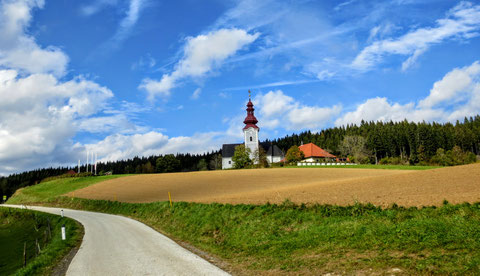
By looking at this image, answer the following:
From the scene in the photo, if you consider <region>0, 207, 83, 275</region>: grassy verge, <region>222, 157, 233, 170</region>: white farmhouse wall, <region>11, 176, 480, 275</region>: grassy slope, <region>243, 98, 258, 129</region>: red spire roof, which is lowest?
<region>0, 207, 83, 275</region>: grassy verge

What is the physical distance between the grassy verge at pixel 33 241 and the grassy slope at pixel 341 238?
6.02 m

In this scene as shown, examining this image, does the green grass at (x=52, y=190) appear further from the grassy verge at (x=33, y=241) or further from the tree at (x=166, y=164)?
the tree at (x=166, y=164)

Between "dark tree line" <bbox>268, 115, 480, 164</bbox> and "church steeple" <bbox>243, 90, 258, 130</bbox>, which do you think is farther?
"dark tree line" <bbox>268, 115, 480, 164</bbox>

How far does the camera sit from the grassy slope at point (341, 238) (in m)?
8.08

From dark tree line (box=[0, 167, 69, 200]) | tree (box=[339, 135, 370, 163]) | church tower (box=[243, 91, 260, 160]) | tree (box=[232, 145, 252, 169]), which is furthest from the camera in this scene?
dark tree line (box=[0, 167, 69, 200])

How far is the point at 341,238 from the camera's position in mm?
10969

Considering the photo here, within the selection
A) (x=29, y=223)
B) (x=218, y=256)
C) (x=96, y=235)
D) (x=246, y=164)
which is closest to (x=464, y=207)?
(x=218, y=256)

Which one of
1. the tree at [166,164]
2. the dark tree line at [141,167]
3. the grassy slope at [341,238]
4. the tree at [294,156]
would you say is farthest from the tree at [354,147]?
the grassy slope at [341,238]

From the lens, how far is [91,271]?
10727 mm

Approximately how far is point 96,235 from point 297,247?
1357 centimetres

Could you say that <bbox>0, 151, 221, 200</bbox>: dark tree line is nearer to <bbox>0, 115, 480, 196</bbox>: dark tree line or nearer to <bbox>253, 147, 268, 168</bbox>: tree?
<bbox>0, 115, 480, 196</bbox>: dark tree line

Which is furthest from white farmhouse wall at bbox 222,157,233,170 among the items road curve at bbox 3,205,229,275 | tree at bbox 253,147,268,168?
road curve at bbox 3,205,229,275

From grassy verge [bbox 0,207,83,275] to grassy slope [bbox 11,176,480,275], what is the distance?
6018mm

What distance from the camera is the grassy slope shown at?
26.5ft
